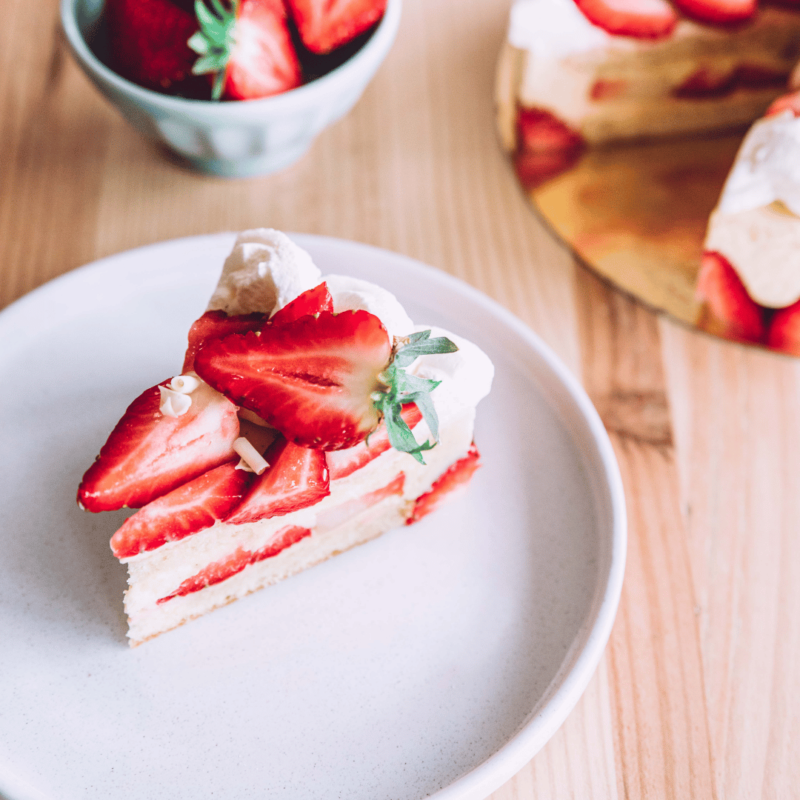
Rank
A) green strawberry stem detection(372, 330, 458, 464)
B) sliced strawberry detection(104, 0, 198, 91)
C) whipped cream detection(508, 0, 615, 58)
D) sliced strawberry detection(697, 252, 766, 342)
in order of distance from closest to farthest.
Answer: green strawberry stem detection(372, 330, 458, 464) < sliced strawberry detection(104, 0, 198, 91) < sliced strawberry detection(697, 252, 766, 342) < whipped cream detection(508, 0, 615, 58)

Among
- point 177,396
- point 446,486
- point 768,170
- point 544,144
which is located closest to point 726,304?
point 768,170

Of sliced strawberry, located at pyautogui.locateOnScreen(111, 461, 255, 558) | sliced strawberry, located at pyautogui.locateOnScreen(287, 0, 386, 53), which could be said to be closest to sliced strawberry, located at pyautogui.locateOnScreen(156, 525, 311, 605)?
sliced strawberry, located at pyautogui.locateOnScreen(111, 461, 255, 558)

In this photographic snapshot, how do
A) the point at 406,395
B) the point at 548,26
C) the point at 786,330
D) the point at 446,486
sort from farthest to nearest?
the point at 548,26 < the point at 786,330 < the point at 446,486 < the point at 406,395

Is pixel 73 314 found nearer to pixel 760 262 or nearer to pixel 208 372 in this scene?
pixel 208 372

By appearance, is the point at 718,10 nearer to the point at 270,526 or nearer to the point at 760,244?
the point at 760,244

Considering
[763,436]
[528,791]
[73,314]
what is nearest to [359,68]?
[73,314]

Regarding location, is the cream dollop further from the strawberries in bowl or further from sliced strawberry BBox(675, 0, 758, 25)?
sliced strawberry BBox(675, 0, 758, 25)
